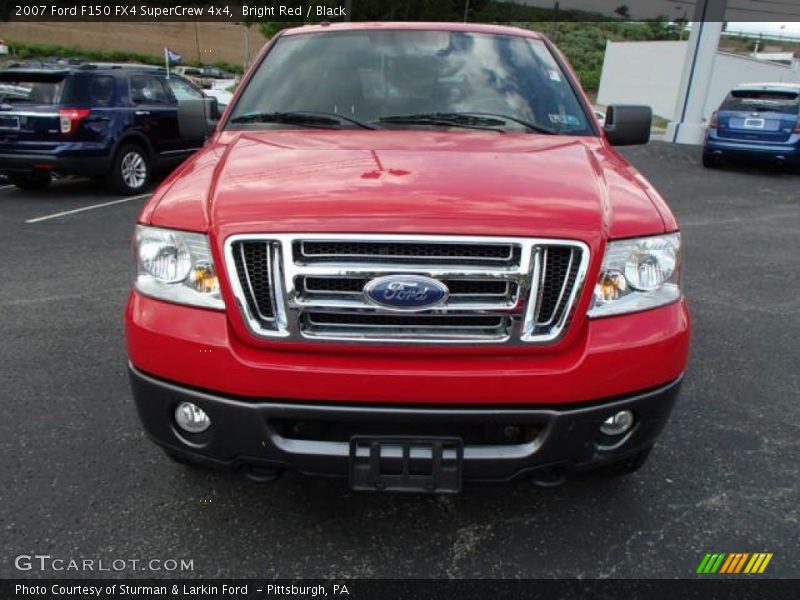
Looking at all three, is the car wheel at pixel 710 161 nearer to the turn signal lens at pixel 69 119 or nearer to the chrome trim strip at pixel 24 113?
the turn signal lens at pixel 69 119

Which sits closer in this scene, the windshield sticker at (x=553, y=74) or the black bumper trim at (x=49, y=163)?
the windshield sticker at (x=553, y=74)

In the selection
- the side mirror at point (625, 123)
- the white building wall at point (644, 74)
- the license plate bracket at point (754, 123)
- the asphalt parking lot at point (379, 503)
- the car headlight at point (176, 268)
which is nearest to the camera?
the car headlight at point (176, 268)

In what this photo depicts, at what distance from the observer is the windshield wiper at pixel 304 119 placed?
3078 millimetres

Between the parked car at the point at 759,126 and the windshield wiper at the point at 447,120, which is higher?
the windshield wiper at the point at 447,120

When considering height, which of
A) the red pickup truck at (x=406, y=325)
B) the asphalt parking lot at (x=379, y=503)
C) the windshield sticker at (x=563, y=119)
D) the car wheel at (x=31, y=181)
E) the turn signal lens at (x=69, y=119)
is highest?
the windshield sticker at (x=563, y=119)

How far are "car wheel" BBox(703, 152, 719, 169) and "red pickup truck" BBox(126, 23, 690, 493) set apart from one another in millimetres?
11824

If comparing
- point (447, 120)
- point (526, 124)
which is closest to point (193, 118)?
point (447, 120)

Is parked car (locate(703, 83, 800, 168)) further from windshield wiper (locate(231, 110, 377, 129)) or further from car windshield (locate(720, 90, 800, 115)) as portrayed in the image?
windshield wiper (locate(231, 110, 377, 129))

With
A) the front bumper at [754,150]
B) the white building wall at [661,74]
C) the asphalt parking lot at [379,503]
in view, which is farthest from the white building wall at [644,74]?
the asphalt parking lot at [379,503]

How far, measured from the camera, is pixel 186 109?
12.5 ft

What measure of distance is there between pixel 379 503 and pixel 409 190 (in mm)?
1279
